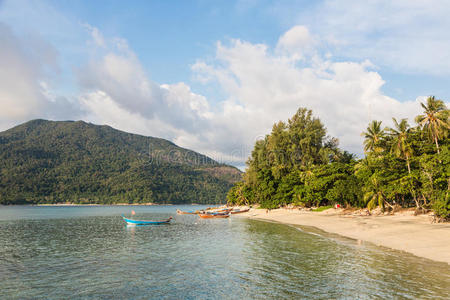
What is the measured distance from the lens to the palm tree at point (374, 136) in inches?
2335

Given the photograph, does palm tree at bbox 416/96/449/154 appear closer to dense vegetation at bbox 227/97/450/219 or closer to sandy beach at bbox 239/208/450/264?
dense vegetation at bbox 227/97/450/219

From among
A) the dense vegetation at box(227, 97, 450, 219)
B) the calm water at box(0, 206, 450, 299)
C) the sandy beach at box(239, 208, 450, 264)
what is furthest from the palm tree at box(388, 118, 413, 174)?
the calm water at box(0, 206, 450, 299)

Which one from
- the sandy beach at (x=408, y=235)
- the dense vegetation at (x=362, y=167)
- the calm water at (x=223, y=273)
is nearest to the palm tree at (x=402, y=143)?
the dense vegetation at (x=362, y=167)

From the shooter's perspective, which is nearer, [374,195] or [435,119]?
[435,119]

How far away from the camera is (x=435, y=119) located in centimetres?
4603

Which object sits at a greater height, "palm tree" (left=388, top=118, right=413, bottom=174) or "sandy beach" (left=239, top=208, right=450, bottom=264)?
"palm tree" (left=388, top=118, right=413, bottom=174)

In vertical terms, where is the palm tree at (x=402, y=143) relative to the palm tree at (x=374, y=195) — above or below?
above

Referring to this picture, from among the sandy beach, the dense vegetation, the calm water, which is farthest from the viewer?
the dense vegetation

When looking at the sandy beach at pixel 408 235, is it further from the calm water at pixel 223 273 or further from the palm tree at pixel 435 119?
the palm tree at pixel 435 119

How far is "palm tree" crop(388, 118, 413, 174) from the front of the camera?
4909 cm

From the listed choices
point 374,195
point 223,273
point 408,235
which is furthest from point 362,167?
point 223,273

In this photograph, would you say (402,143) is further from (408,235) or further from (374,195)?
(408,235)

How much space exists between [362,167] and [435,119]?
15166 millimetres

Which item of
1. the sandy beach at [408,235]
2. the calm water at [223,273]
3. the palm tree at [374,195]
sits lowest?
the calm water at [223,273]
